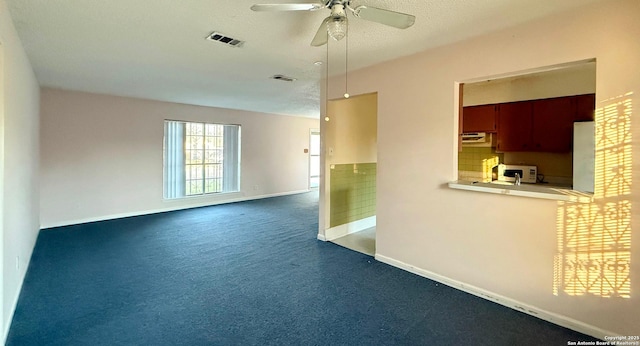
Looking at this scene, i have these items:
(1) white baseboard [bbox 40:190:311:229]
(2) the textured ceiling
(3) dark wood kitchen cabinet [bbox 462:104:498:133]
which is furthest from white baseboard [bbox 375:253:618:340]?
(1) white baseboard [bbox 40:190:311:229]

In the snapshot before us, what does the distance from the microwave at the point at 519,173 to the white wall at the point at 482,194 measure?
2111 mm

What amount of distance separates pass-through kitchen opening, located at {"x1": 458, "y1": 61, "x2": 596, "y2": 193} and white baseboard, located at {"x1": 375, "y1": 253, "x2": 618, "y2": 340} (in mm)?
1625

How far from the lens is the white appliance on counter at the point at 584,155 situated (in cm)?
350

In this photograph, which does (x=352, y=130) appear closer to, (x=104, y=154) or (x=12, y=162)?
(x=12, y=162)

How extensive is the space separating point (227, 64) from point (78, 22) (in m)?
1.45

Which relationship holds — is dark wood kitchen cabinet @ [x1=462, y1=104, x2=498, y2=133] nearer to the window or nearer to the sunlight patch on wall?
the sunlight patch on wall

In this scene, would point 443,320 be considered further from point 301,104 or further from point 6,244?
point 301,104

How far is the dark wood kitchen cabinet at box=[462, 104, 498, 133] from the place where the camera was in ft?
15.0

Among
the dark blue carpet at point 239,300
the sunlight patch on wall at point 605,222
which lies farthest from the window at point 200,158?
the sunlight patch on wall at point 605,222

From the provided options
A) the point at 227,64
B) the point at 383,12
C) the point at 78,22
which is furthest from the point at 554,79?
the point at 78,22

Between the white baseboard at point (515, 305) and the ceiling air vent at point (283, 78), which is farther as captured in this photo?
the ceiling air vent at point (283, 78)

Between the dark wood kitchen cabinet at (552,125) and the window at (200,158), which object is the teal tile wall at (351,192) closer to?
the dark wood kitchen cabinet at (552,125)

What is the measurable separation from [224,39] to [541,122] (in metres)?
4.18

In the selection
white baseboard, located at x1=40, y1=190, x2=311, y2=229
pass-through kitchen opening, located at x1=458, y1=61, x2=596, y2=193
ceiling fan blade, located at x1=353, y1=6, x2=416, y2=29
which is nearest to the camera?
ceiling fan blade, located at x1=353, y1=6, x2=416, y2=29
